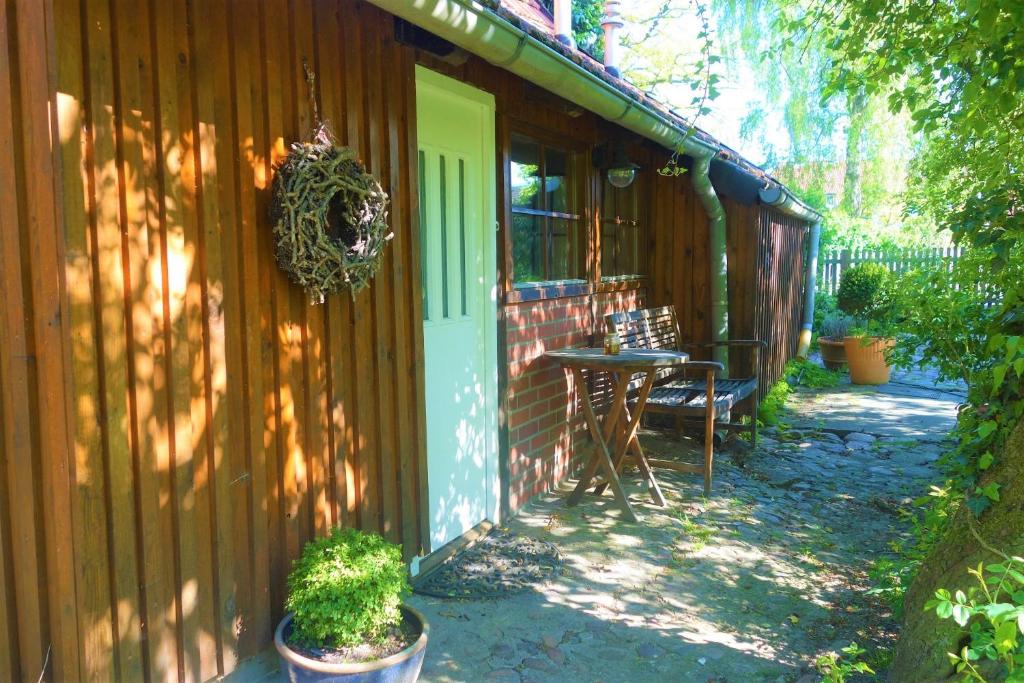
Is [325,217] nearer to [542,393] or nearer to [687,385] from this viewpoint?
[542,393]

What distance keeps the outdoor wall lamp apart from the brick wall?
0.95 metres

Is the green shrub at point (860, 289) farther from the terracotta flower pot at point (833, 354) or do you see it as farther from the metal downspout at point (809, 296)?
the terracotta flower pot at point (833, 354)

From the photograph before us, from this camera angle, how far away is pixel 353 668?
2615mm

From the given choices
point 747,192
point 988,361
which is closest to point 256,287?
point 988,361

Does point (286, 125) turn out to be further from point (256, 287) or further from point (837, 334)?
point (837, 334)

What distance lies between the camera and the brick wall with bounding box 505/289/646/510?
5.10 m

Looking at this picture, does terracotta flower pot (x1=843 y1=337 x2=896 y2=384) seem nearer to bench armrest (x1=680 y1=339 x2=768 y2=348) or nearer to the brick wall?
bench armrest (x1=680 y1=339 x2=768 y2=348)

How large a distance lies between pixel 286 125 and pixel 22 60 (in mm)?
1009

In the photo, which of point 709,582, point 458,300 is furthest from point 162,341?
point 709,582

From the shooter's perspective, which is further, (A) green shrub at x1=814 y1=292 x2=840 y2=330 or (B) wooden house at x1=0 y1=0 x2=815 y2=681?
(A) green shrub at x1=814 y1=292 x2=840 y2=330

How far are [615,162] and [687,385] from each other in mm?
1971

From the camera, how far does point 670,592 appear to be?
400 cm

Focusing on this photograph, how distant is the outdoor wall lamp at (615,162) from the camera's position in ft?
20.3

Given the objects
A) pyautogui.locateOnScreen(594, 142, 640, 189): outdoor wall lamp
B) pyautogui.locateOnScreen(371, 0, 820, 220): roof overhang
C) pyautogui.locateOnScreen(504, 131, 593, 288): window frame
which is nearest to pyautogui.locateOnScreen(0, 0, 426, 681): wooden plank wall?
pyautogui.locateOnScreen(371, 0, 820, 220): roof overhang
